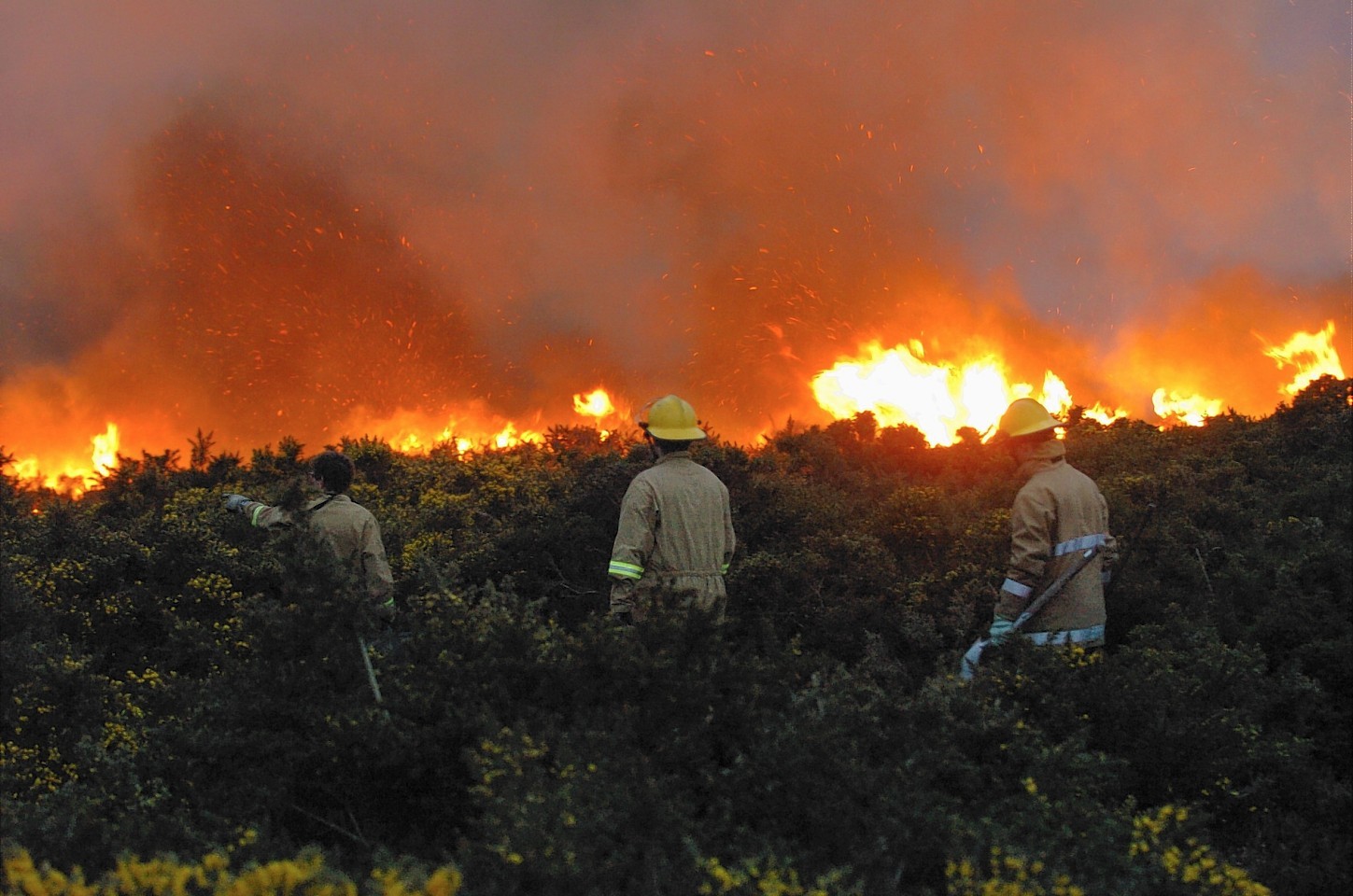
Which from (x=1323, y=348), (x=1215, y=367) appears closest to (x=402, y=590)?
(x=1323, y=348)

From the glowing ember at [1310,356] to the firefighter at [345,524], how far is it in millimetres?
19358

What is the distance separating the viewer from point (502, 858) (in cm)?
355

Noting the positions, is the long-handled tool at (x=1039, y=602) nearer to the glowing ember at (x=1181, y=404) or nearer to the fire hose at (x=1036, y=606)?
the fire hose at (x=1036, y=606)

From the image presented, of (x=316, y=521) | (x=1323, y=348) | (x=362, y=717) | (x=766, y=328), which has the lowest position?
(x=362, y=717)

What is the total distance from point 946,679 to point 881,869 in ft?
5.03

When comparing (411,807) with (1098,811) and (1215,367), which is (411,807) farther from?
(1215,367)

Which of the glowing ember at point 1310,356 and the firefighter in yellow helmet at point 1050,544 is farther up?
the glowing ember at point 1310,356

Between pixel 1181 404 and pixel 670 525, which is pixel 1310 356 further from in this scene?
pixel 670 525

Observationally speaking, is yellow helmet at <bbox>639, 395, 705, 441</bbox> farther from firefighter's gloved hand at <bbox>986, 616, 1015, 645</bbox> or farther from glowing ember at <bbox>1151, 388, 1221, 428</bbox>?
glowing ember at <bbox>1151, 388, 1221, 428</bbox>

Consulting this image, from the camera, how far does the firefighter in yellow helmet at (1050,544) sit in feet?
18.5

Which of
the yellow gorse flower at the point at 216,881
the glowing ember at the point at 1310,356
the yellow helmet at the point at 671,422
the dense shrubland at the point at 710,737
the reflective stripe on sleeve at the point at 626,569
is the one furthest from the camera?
the glowing ember at the point at 1310,356

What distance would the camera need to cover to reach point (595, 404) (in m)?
21.5

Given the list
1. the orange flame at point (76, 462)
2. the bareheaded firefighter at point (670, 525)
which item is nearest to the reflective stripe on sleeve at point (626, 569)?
the bareheaded firefighter at point (670, 525)

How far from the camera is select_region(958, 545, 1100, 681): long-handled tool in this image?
5633 mm
